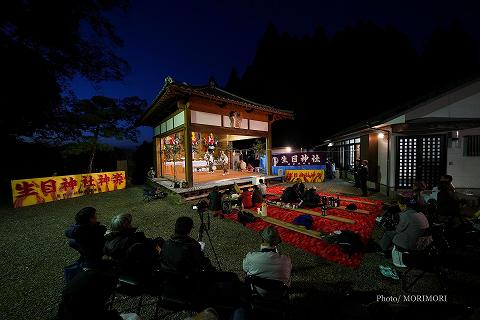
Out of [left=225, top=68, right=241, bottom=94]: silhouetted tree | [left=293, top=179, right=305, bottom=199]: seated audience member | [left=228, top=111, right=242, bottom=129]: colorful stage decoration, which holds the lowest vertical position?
[left=293, top=179, right=305, bottom=199]: seated audience member

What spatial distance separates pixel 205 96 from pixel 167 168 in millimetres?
7559

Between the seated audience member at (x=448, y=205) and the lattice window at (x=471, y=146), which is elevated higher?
the lattice window at (x=471, y=146)

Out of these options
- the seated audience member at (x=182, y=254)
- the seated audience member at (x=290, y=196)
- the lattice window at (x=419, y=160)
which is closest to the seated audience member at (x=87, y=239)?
the seated audience member at (x=182, y=254)

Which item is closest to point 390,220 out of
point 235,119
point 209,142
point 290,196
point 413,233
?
point 413,233

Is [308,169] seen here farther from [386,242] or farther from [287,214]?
[386,242]

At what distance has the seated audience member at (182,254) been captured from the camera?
2.55 metres

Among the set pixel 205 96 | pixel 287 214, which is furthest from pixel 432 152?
pixel 205 96

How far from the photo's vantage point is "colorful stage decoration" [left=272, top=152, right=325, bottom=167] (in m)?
15.1

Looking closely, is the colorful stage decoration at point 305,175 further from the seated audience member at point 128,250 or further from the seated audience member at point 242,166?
the seated audience member at point 128,250

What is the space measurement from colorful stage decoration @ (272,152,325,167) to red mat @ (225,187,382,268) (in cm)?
611

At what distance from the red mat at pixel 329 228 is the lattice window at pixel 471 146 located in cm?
477

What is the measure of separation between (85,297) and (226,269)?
2.84 meters

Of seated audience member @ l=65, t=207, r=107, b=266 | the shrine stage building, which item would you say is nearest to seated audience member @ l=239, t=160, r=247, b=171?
the shrine stage building

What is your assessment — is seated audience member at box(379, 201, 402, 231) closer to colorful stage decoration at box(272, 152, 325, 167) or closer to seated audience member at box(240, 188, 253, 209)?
seated audience member at box(240, 188, 253, 209)
